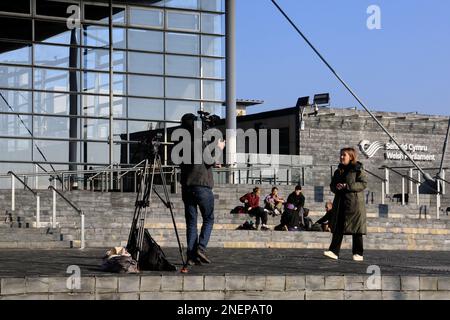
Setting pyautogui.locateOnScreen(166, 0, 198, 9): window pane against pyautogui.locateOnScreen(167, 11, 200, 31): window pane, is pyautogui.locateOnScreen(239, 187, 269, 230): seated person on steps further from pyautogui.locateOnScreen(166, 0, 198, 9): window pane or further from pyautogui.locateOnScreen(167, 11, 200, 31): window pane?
pyautogui.locateOnScreen(166, 0, 198, 9): window pane

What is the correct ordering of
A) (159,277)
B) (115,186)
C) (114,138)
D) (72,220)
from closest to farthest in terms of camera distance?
(159,277) < (72,220) < (115,186) < (114,138)

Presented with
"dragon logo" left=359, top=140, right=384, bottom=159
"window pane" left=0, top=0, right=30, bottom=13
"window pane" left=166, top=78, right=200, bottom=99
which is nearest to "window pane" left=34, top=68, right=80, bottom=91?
"window pane" left=0, top=0, right=30, bottom=13

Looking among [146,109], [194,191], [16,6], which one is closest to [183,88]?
[146,109]

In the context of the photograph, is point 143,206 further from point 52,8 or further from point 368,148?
point 368,148

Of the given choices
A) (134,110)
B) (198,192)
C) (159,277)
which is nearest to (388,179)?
(134,110)

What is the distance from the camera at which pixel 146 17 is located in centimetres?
3447

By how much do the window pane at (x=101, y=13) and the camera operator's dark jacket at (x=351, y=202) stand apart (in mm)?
20111

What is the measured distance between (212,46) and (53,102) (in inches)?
240

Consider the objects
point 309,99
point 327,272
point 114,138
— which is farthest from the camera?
point 309,99

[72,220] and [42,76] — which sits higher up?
[42,76]

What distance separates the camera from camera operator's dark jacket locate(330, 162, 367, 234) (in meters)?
14.9

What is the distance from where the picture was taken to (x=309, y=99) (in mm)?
55562
